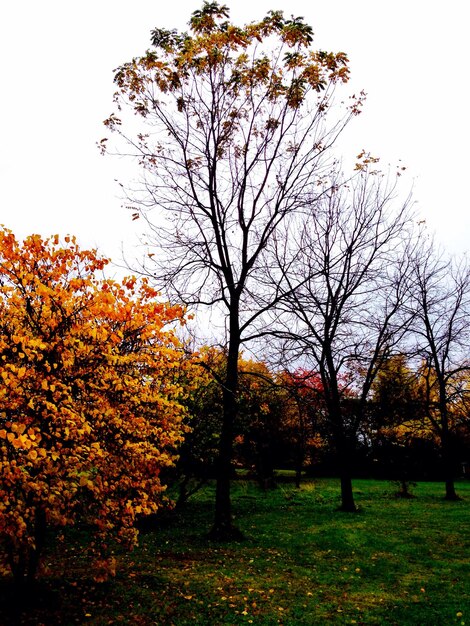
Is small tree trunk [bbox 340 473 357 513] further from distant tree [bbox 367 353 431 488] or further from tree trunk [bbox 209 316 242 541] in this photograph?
tree trunk [bbox 209 316 242 541]

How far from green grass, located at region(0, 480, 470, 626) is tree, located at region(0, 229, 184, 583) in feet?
3.36

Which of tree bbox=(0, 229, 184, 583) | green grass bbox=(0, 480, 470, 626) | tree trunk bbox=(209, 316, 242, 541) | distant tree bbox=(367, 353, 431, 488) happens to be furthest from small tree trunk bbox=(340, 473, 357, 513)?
tree bbox=(0, 229, 184, 583)

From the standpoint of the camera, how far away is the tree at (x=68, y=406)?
526 centimetres

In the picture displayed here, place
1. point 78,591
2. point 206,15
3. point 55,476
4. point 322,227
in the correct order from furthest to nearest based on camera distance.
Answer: point 322,227
point 206,15
point 78,591
point 55,476

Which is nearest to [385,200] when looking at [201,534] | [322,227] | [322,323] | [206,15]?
[322,227]

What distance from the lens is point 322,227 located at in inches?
686

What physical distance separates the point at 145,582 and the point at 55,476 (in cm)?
412

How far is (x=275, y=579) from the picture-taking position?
870 centimetres

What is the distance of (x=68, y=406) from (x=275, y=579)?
233 inches

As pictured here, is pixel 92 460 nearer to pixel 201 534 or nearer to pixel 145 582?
pixel 145 582

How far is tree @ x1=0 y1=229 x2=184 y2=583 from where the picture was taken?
5262 millimetres

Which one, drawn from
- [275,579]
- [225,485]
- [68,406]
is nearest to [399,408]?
[225,485]

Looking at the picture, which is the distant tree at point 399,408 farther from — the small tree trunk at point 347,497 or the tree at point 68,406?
the tree at point 68,406

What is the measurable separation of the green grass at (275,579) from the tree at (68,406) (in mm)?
1023
